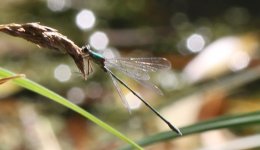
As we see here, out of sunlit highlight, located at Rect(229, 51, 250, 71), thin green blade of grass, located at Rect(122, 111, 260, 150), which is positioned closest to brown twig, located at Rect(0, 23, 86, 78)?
thin green blade of grass, located at Rect(122, 111, 260, 150)

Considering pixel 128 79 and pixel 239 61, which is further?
pixel 239 61

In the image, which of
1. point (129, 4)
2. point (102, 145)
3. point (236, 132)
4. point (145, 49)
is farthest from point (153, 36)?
point (102, 145)

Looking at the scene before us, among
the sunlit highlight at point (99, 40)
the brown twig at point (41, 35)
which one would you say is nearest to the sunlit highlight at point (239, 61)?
the sunlit highlight at point (99, 40)

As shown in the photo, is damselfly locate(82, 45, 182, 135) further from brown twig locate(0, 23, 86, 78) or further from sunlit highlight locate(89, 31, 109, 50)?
sunlit highlight locate(89, 31, 109, 50)

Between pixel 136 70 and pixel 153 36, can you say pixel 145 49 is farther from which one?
pixel 136 70

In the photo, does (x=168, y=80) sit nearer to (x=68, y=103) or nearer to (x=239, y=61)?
(x=239, y=61)

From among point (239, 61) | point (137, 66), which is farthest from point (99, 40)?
point (137, 66)

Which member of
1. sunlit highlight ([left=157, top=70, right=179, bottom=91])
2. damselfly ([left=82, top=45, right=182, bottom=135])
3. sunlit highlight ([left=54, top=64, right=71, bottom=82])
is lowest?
damselfly ([left=82, top=45, right=182, bottom=135])
